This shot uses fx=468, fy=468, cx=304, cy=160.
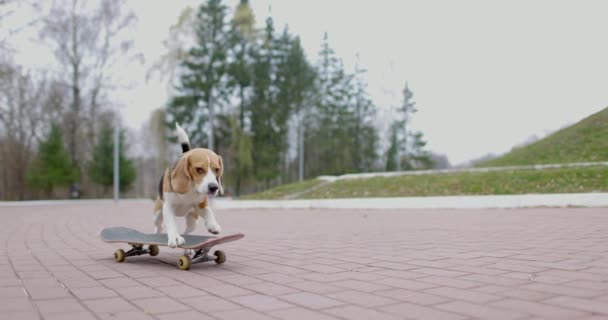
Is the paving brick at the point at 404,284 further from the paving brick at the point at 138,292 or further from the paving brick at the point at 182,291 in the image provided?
the paving brick at the point at 138,292

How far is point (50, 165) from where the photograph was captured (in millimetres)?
32375

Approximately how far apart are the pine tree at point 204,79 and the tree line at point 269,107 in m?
0.08

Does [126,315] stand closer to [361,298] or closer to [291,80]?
[361,298]

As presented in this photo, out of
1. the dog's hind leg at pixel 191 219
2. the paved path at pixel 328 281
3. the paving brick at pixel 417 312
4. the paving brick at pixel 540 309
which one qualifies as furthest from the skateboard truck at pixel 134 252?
the paving brick at pixel 540 309

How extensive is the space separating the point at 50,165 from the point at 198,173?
32.4 meters

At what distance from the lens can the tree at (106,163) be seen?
36969 mm

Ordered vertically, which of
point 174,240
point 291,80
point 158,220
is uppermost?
point 291,80

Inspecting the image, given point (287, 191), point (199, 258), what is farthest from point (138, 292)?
point (287, 191)

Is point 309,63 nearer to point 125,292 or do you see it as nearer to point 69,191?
point 69,191

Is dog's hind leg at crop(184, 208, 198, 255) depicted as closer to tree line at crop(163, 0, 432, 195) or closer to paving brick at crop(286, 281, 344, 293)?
paving brick at crop(286, 281, 344, 293)

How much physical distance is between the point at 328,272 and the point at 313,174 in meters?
45.9

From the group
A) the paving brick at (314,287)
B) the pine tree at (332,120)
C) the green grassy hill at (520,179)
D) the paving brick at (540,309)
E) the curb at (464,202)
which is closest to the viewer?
the paving brick at (540,309)

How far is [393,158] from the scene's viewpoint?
5103 centimetres

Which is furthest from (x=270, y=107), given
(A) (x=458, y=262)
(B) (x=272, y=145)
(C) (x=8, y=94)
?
(A) (x=458, y=262)
